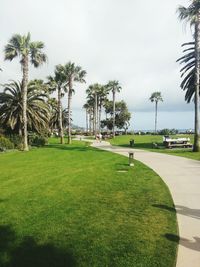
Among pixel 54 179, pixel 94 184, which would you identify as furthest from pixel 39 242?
pixel 54 179

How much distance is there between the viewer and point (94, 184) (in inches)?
487

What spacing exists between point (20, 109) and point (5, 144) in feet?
22.6

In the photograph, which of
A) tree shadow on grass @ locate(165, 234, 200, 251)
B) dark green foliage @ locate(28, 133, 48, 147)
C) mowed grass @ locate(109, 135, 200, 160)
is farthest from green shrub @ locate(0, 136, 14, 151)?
tree shadow on grass @ locate(165, 234, 200, 251)

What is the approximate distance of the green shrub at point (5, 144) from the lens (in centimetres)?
3143

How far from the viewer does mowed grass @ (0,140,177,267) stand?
19.5 ft

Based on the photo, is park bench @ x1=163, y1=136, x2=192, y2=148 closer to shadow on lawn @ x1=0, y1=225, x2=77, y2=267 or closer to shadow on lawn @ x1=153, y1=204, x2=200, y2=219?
shadow on lawn @ x1=153, y1=204, x2=200, y2=219

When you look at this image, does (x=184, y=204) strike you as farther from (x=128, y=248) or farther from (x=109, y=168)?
(x=109, y=168)

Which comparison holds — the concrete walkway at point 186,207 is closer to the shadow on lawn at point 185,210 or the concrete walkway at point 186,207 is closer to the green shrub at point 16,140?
the shadow on lawn at point 185,210

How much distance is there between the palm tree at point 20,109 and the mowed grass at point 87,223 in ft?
82.6

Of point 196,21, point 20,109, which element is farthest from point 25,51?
point 196,21

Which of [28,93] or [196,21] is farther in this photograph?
[28,93]

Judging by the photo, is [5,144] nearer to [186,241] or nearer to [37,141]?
[37,141]

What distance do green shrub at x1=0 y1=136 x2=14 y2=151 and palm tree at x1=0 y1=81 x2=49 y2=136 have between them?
3205 millimetres

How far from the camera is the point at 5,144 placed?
3216 centimetres
